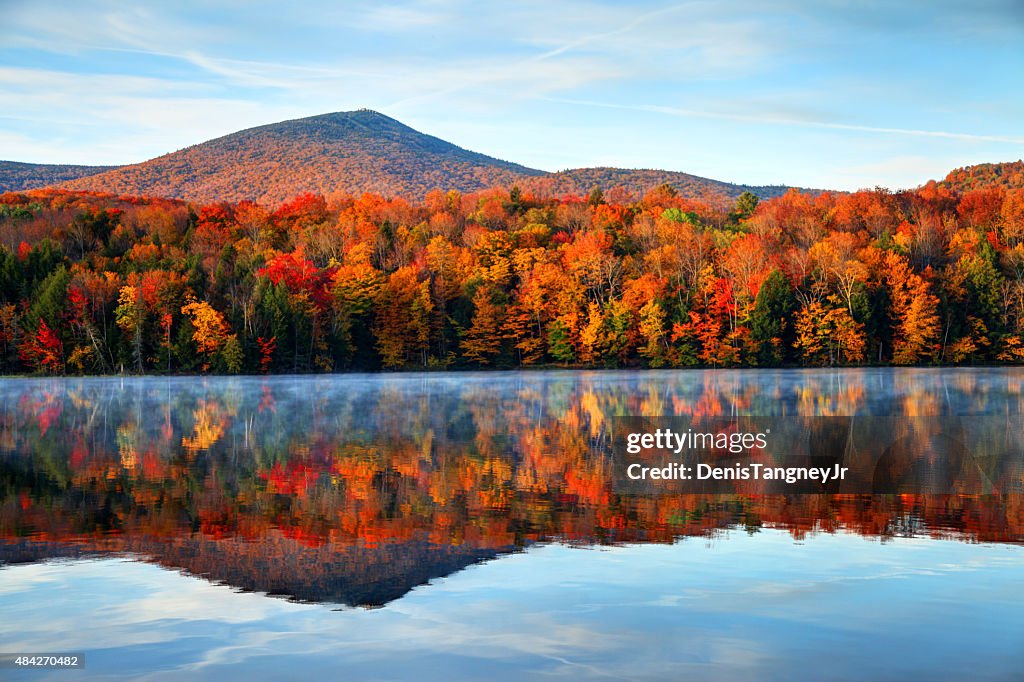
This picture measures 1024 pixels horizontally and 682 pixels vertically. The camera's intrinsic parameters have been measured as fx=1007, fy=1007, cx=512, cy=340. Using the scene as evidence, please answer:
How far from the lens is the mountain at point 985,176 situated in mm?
122438

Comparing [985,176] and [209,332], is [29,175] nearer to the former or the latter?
[209,332]

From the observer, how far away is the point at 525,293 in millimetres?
89000

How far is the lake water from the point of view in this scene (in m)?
7.42

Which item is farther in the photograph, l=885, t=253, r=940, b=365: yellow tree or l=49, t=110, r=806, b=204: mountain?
l=49, t=110, r=806, b=204: mountain

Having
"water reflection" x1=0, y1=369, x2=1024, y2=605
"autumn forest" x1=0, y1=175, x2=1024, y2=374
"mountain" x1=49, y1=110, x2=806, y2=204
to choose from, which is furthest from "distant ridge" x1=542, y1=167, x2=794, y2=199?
"water reflection" x1=0, y1=369, x2=1024, y2=605

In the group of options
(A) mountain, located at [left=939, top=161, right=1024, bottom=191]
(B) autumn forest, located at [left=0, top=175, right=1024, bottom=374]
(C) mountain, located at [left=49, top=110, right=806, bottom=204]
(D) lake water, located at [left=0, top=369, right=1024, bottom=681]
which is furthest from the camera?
(C) mountain, located at [left=49, top=110, right=806, bottom=204]

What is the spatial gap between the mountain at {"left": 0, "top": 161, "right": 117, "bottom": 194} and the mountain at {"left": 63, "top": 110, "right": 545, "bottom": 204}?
3188mm

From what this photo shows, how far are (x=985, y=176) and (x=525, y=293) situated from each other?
72.1 meters

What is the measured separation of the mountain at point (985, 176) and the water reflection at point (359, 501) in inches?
4064

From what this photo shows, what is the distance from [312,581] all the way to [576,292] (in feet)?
259

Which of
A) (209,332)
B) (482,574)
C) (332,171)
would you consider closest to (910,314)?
(209,332)

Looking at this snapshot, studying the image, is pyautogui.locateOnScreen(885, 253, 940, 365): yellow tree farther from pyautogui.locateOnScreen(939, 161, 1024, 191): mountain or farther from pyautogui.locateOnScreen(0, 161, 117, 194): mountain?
pyautogui.locateOnScreen(0, 161, 117, 194): mountain

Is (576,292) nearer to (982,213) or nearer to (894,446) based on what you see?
(982,213)

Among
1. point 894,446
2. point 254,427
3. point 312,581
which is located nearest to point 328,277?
point 254,427
